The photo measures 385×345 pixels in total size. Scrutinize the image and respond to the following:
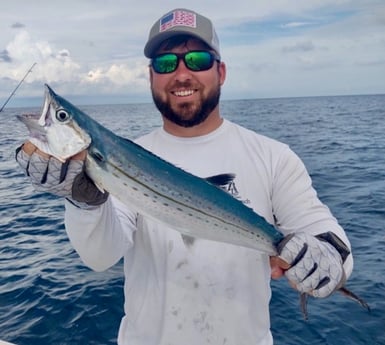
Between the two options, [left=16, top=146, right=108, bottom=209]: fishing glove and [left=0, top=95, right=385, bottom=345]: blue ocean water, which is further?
[left=0, top=95, right=385, bottom=345]: blue ocean water

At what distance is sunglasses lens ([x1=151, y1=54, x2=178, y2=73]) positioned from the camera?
3602 millimetres

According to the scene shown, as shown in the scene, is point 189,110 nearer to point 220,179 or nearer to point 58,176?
point 220,179

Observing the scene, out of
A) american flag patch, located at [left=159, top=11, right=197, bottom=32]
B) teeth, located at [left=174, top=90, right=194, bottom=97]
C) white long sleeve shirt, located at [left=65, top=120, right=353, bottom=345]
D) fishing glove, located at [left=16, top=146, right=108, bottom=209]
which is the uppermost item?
american flag patch, located at [left=159, top=11, right=197, bottom=32]

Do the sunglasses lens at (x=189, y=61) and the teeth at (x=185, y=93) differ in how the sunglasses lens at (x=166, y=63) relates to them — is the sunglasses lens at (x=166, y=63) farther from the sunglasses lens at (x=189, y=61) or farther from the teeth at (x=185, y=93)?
the teeth at (x=185, y=93)

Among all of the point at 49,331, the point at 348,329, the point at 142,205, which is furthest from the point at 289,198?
the point at 49,331

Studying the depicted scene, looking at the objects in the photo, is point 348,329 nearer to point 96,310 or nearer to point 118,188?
point 96,310

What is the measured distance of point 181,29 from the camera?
3604 millimetres

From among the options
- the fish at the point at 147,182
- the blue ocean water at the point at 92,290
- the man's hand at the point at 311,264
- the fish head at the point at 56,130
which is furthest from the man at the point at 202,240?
the blue ocean water at the point at 92,290

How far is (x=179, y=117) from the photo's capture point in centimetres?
361

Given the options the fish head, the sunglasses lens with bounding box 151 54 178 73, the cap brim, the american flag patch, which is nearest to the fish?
the fish head

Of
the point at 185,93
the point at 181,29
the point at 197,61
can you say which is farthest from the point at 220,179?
the point at 181,29

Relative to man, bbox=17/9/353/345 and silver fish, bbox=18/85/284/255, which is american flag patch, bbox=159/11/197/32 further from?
silver fish, bbox=18/85/284/255

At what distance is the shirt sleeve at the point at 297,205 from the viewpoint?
325 centimetres

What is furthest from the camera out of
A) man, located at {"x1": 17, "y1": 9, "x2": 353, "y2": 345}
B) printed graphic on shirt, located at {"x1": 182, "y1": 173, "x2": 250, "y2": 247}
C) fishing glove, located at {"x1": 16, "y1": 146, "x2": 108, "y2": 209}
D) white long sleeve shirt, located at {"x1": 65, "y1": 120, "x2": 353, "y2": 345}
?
white long sleeve shirt, located at {"x1": 65, "y1": 120, "x2": 353, "y2": 345}
